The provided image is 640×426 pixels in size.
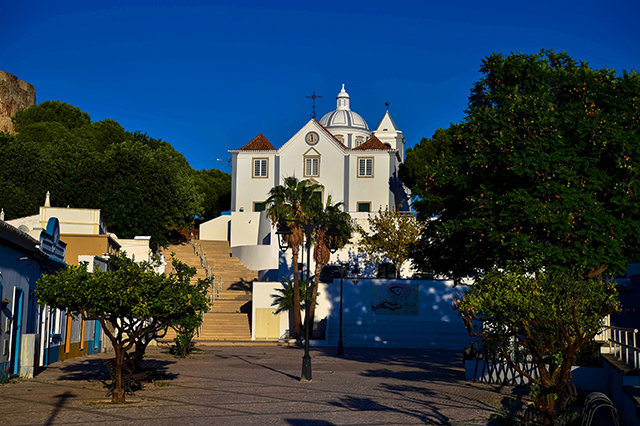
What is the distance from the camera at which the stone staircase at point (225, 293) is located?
46.6m

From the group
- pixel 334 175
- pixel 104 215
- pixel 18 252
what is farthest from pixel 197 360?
pixel 334 175

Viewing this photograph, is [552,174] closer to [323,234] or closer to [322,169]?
[323,234]

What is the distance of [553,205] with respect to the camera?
21.0 meters

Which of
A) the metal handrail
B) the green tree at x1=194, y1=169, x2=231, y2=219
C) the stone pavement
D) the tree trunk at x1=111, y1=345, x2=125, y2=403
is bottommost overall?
the stone pavement

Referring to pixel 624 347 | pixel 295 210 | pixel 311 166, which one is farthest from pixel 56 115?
pixel 624 347

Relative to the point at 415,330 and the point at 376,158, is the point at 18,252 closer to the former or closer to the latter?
the point at 415,330

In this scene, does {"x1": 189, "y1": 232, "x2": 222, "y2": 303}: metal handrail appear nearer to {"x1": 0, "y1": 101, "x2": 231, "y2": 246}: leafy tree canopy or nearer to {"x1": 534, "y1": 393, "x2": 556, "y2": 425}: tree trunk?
{"x1": 0, "y1": 101, "x2": 231, "y2": 246}: leafy tree canopy

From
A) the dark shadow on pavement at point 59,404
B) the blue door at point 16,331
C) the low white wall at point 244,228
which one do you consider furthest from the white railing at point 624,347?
the low white wall at point 244,228

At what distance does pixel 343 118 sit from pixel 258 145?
1318cm

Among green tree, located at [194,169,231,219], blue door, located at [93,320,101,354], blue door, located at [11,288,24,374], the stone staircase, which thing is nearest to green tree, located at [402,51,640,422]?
blue door, located at [11,288,24,374]

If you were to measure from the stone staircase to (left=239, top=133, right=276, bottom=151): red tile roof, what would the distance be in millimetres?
9674

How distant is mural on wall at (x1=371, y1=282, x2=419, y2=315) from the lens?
1836 inches

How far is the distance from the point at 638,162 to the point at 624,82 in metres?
3.09

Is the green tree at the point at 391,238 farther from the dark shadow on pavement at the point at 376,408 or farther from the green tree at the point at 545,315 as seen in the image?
the green tree at the point at 545,315
